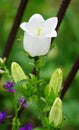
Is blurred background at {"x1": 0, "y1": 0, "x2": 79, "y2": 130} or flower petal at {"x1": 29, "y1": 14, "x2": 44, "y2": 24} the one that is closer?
flower petal at {"x1": 29, "y1": 14, "x2": 44, "y2": 24}

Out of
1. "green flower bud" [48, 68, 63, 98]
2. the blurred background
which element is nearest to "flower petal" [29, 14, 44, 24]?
"green flower bud" [48, 68, 63, 98]

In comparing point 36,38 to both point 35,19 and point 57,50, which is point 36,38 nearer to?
point 35,19

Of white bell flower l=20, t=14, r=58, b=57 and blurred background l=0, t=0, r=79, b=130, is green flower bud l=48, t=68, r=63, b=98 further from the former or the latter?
blurred background l=0, t=0, r=79, b=130

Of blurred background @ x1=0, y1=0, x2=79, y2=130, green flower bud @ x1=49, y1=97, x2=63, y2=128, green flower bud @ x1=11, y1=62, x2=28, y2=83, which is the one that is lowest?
blurred background @ x1=0, y1=0, x2=79, y2=130

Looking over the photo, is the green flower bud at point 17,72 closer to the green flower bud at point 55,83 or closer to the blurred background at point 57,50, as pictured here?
the green flower bud at point 55,83

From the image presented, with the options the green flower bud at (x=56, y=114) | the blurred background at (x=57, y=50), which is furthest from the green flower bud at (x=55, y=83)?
the blurred background at (x=57, y=50)

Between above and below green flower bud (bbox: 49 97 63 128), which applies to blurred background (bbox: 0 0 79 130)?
below

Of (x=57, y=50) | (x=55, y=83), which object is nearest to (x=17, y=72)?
(x=55, y=83)
